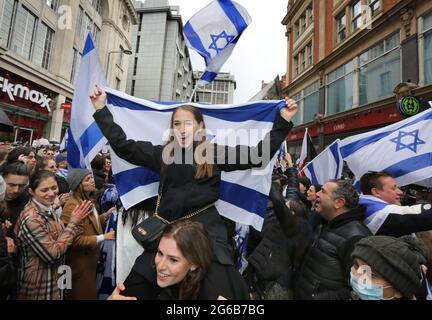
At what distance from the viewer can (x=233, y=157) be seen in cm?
223

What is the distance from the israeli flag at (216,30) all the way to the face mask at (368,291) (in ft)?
10.2

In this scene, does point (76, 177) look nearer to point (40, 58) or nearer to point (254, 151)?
point (254, 151)

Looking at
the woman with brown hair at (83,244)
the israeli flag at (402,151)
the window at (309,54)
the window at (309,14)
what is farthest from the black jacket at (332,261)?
the window at (309,14)

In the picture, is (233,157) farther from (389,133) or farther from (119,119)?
(389,133)

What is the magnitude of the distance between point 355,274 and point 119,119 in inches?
92.4

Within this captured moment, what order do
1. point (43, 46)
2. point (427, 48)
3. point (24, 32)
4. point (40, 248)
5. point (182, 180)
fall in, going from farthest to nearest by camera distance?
point (43, 46) < point (24, 32) < point (427, 48) < point (40, 248) < point (182, 180)

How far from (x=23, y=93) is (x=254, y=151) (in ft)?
54.9

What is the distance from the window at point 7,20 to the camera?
12711 mm

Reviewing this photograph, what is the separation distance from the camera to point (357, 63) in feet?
48.7

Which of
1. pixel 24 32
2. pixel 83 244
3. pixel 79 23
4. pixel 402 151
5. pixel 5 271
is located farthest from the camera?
pixel 79 23

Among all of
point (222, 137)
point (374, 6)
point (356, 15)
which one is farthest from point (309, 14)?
point (222, 137)

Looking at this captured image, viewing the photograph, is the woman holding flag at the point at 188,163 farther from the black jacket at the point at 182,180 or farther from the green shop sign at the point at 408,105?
the green shop sign at the point at 408,105
